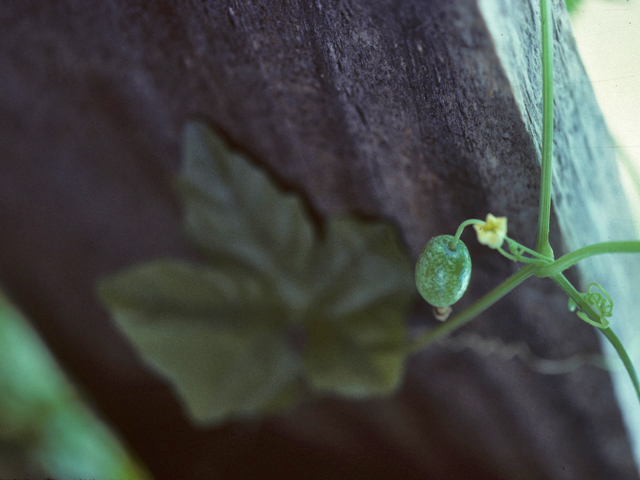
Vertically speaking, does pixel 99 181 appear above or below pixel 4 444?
above

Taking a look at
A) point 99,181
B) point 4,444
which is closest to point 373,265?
point 99,181

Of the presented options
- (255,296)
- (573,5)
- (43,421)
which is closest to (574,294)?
(573,5)

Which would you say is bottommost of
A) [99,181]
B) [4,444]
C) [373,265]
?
[4,444]

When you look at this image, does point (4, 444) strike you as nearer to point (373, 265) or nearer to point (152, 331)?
point (152, 331)

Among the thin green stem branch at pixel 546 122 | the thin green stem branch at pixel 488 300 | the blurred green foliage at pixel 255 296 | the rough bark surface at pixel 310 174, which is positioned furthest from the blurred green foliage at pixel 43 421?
the thin green stem branch at pixel 546 122

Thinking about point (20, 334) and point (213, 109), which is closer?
point (213, 109)

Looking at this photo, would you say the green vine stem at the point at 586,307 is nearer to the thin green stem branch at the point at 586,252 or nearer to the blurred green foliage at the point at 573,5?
the thin green stem branch at the point at 586,252

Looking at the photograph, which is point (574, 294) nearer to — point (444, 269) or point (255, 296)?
point (444, 269)

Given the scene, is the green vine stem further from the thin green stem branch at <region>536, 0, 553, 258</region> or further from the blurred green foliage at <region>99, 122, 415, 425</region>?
the blurred green foliage at <region>99, 122, 415, 425</region>
